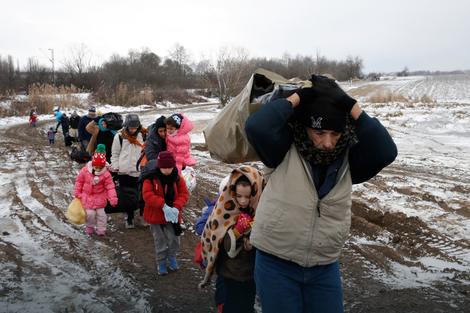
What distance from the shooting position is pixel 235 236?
3.38 meters

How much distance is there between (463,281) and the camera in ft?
16.1

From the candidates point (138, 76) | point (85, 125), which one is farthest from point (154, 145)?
point (138, 76)

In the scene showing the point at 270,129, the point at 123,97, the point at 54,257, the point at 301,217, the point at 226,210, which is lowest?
the point at 54,257

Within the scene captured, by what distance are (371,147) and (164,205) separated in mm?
2934

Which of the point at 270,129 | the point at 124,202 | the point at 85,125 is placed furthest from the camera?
the point at 85,125

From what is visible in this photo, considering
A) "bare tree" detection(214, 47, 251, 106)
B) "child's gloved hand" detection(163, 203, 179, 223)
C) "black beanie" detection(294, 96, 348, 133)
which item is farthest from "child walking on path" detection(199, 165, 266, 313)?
"bare tree" detection(214, 47, 251, 106)

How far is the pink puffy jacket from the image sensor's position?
6387 millimetres

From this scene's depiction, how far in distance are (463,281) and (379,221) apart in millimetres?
2081

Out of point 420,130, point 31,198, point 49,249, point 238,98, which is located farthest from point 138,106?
point 238,98

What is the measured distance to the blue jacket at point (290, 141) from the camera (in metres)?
2.30

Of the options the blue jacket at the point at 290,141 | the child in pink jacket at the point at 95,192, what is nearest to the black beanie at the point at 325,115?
the blue jacket at the point at 290,141

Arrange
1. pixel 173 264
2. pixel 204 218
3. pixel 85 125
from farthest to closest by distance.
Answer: pixel 85 125 < pixel 173 264 < pixel 204 218

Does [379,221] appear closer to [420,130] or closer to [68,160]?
[68,160]

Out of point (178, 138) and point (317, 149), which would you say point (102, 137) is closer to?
point (178, 138)
